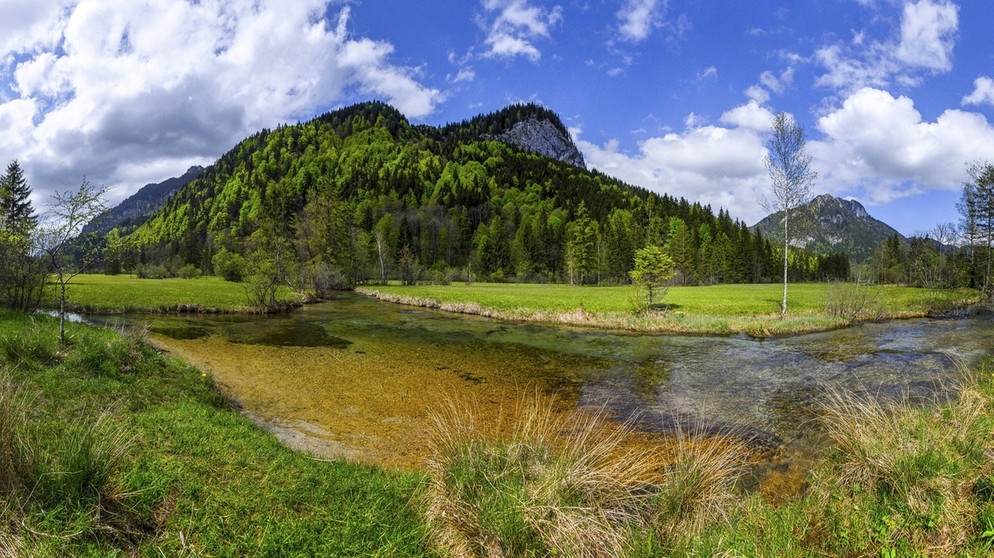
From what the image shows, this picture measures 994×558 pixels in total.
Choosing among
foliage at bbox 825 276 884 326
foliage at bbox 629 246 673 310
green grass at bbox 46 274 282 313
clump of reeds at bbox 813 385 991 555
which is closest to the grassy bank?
foliage at bbox 825 276 884 326

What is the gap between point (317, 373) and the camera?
49.3ft

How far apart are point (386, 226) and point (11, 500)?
110 m

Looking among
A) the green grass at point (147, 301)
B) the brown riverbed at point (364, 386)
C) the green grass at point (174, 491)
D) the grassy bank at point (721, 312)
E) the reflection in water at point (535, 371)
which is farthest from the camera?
the green grass at point (147, 301)

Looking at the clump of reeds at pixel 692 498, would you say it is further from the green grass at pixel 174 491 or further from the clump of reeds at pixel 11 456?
the clump of reeds at pixel 11 456

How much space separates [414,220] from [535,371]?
4221 inches

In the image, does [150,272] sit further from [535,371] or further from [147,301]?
[535,371]

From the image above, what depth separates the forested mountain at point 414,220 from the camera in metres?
67.2

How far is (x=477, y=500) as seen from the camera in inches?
185

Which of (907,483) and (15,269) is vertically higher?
(15,269)

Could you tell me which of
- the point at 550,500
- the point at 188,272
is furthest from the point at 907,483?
the point at 188,272

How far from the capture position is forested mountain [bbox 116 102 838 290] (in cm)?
6719

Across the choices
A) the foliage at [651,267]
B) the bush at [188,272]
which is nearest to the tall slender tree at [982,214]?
the foliage at [651,267]

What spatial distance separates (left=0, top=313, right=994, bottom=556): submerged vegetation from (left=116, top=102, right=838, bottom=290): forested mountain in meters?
10.9

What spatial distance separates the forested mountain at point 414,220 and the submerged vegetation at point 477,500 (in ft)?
35.9
